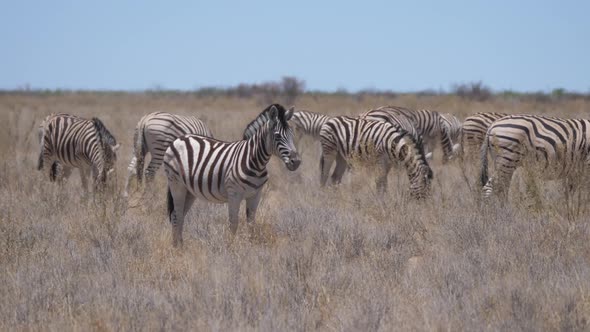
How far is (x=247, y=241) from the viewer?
7105mm

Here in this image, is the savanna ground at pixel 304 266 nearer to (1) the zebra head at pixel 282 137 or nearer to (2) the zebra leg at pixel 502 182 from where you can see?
(2) the zebra leg at pixel 502 182

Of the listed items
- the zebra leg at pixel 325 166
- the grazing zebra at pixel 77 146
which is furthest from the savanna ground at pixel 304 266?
the zebra leg at pixel 325 166

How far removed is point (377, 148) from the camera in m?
10.7

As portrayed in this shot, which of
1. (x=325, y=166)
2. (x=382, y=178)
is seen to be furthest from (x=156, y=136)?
(x=382, y=178)

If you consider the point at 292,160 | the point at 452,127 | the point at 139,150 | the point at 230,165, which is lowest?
the point at 139,150

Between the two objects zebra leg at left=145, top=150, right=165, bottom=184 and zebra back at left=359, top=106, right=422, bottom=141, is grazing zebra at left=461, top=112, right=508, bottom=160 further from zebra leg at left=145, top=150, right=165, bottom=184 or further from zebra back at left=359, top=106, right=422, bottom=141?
zebra leg at left=145, top=150, right=165, bottom=184

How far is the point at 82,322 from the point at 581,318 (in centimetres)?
339

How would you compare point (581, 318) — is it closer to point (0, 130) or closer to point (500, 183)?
point (500, 183)

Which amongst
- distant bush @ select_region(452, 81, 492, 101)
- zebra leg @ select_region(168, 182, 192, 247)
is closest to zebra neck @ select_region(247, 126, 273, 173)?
zebra leg @ select_region(168, 182, 192, 247)

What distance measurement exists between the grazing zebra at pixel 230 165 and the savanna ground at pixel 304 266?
0.35 metres

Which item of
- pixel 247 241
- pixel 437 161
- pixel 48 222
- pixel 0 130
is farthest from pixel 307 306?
pixel 0 130

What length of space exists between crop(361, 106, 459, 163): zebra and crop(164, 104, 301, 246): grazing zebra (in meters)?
5.57

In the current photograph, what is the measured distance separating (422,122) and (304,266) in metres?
9.39

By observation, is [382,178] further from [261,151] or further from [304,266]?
[304,266]
